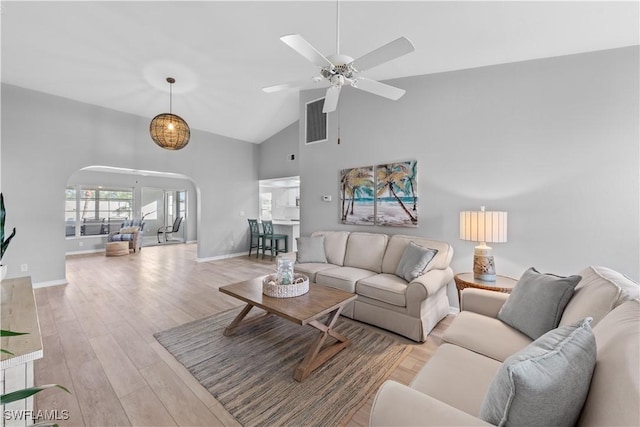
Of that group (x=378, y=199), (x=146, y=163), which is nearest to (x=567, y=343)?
(x=378, y=199)

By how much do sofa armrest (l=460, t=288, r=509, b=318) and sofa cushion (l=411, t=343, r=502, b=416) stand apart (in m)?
0.65

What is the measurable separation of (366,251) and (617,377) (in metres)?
2.78

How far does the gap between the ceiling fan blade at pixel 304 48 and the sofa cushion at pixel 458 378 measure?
2077 mm

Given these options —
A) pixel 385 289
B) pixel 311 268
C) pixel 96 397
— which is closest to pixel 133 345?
pixel 96 397

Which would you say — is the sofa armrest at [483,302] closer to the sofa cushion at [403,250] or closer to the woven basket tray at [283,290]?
the sofa cushion at [403,250]

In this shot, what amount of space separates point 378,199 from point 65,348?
388 cm

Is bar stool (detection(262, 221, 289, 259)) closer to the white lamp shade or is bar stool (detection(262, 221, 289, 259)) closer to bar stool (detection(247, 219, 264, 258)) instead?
bar stool (detection(247, 219, 264, 258))

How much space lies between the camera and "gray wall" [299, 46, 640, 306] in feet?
8.04

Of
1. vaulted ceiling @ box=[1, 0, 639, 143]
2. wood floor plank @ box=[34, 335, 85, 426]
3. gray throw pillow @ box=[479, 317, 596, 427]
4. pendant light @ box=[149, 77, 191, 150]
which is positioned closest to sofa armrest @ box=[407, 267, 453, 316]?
gray throw pillow @ box=[479, 317, 596, 427]

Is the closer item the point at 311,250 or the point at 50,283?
the point at 311,250

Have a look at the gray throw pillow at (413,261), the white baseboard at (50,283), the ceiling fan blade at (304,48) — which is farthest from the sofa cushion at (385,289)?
the white baseboard at (50,283)

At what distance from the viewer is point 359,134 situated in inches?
162

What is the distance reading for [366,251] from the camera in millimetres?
3557

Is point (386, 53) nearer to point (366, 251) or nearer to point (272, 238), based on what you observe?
point (366, 251)
